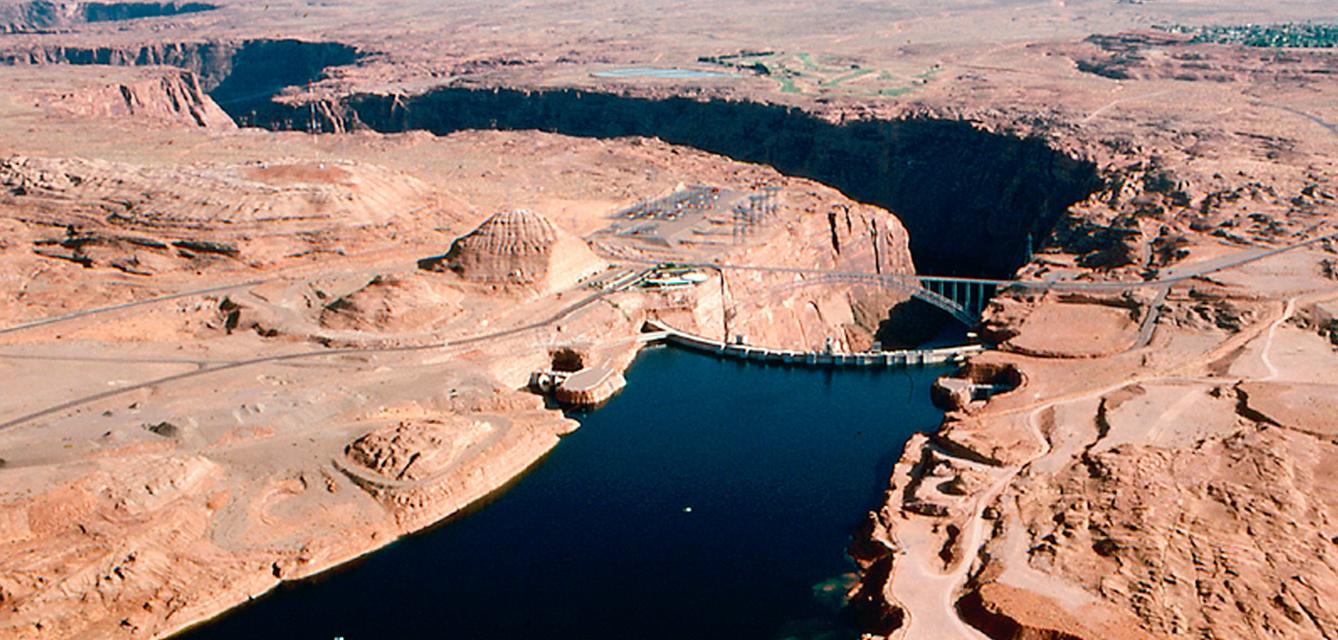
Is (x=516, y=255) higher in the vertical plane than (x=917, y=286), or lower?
higher

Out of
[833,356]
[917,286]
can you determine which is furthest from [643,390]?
Answer: [917,286]

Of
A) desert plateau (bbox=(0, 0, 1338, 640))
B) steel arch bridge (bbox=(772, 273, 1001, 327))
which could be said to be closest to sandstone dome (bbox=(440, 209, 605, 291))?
desert plateau (bbox=(0, 0, 1338, 640))

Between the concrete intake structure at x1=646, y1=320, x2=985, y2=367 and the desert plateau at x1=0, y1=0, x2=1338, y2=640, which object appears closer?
the desert plateau at x1=0, y1=0, x2=1338, y2=640

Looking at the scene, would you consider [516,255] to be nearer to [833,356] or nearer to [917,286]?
[833,356]

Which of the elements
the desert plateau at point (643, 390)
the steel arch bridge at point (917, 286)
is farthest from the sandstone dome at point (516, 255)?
the steel arch bridge at point (917, 286)

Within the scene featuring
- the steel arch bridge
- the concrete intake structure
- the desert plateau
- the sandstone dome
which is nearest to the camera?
the desert plateau

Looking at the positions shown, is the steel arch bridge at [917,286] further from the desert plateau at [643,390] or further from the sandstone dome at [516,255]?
the sandstone dome at [516,255]

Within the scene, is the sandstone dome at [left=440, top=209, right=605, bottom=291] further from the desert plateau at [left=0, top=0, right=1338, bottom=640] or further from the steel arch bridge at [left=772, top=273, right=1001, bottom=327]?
the steel arch bridge at [left=772, top=273, right=1001, bottom=327]

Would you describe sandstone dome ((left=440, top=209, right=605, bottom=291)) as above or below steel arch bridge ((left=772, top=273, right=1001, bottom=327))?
above
